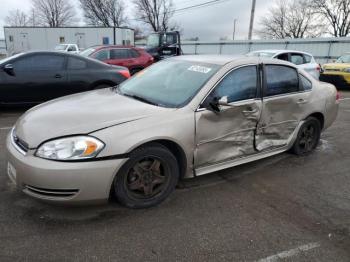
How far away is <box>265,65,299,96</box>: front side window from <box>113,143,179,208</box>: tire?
167 centimetres

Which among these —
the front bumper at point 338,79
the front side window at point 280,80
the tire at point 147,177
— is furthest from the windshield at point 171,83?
the front bumper at point 338,79

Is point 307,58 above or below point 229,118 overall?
above

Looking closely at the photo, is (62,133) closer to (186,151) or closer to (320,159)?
(186,151)

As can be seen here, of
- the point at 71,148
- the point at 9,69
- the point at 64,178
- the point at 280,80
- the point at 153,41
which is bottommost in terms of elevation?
the point at 64,178

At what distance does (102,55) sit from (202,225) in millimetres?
10131

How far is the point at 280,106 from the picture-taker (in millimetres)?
4184

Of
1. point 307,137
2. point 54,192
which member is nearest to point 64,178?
point 54,192

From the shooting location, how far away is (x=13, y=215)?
2975mm

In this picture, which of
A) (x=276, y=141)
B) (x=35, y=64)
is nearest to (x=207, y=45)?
(x=35, y=64)

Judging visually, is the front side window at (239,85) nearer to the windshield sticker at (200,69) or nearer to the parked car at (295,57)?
the windshield sticker at (200,69)

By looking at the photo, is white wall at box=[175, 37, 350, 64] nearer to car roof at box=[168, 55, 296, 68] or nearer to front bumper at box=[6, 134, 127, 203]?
car roof at box=[168, 55, 296, 68]

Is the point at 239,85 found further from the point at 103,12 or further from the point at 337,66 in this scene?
the point at 103,12

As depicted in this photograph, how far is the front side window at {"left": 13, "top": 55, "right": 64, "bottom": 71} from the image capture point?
6.77 metres

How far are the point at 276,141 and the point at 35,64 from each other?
526 centimetres
